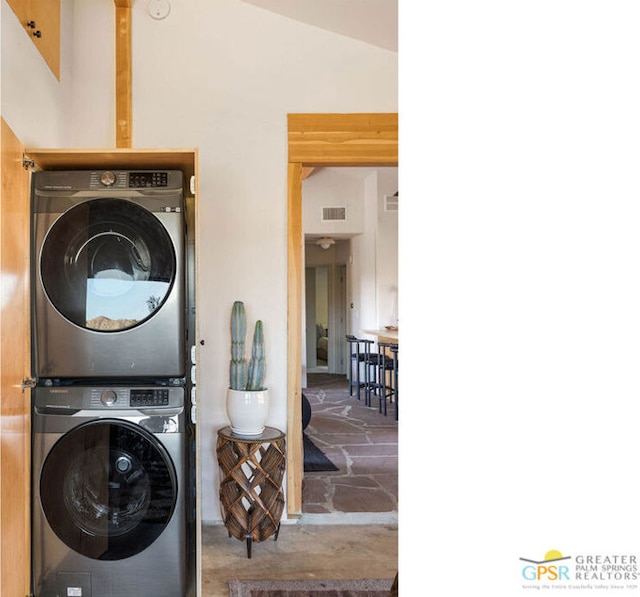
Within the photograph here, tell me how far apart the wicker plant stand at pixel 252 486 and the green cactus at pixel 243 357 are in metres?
0.29

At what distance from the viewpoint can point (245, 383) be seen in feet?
8.50

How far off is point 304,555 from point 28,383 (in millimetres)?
1600

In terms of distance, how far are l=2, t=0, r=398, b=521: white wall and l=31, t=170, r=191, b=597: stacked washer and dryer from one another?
885 mm

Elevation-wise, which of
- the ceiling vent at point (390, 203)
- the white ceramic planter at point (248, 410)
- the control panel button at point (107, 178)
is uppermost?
the ceiling vent at point (390, 203)

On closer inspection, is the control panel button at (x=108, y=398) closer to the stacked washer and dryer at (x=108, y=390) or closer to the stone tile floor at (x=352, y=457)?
the stacked washer and dryer at (x=108, y=390)

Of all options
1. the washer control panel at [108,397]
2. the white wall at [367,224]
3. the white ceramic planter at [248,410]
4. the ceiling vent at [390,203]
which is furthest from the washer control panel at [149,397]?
the ceiling vent at [390,203]

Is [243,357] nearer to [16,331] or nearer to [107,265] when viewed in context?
[107,265]

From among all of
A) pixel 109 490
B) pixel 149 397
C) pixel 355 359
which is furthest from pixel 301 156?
pixel 355 359

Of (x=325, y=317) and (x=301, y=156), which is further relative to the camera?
(x=325, y=317)

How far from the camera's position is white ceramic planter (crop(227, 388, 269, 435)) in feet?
8.21

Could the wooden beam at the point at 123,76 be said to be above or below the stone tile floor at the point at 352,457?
above

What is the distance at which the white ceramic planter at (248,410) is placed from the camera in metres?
2.50
